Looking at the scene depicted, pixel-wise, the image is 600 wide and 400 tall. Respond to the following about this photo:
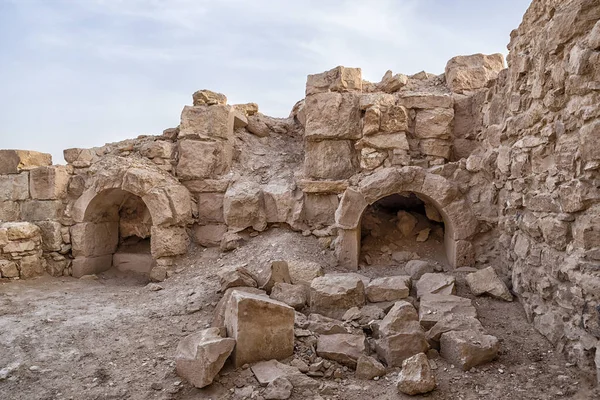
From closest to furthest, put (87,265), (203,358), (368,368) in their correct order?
(203,358), (368,368), (87,265)

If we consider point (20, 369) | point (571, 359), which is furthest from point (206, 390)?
point (571, 359)

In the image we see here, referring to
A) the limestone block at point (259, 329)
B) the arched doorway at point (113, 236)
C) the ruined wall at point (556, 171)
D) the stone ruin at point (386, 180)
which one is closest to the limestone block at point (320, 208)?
the stone ruin at point (386, 180)

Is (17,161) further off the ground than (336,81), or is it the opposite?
(336,81)

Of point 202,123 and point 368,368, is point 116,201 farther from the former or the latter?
point 368,368

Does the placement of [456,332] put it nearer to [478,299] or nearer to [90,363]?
[478,299]

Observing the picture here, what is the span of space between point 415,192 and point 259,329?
308 cm

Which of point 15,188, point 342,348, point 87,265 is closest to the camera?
point 342,348

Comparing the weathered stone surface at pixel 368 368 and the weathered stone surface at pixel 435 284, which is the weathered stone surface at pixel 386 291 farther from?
the weathered stone surface at pixel 368 368

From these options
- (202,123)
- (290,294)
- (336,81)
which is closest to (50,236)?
(202,123)

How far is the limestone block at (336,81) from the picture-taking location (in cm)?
610

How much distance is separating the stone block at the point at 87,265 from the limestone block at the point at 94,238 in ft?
0.24

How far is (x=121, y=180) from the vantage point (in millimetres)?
6441

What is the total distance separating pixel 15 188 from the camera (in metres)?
6.90

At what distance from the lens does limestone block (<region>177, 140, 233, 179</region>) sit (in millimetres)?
6738
